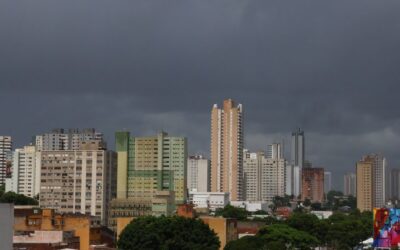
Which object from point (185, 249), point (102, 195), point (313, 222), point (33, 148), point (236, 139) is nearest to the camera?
point (185, 249)

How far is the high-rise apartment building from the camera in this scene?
125m

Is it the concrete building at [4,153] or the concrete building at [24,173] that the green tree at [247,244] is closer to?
the concrete building at [24,173]

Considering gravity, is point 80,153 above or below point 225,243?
above

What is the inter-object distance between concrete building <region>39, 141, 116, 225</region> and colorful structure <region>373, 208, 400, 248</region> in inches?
1744

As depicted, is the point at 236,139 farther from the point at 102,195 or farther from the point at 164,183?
the point at 102,195

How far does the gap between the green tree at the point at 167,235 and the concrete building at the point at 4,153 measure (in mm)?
106530

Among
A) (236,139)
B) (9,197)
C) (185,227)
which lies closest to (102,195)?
(9,197)

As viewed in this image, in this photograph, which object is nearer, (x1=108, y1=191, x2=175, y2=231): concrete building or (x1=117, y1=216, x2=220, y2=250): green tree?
(x1=117, y1=216, x2=220, y2=250): green tree

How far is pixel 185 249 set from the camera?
2239 inches

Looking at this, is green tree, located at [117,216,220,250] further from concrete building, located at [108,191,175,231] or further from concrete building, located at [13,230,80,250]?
concrete building, located at [108,191,175,231]

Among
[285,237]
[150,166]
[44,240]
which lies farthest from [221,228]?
[150,166]

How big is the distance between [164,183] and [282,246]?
64450 mm

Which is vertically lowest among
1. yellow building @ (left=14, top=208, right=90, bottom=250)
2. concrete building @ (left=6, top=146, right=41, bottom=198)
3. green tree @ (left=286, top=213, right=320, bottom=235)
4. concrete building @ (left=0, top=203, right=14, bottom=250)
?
green tree @ (left=286, top=213, right=320, bottom=235)

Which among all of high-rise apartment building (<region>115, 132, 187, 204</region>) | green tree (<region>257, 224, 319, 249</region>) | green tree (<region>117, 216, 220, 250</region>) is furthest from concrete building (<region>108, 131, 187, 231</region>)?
green tree (<region>117, 216, 220, 250</region>)
